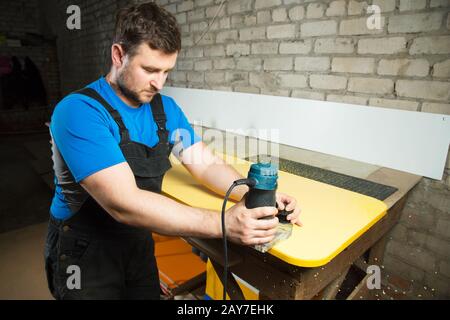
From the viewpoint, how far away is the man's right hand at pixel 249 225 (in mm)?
839

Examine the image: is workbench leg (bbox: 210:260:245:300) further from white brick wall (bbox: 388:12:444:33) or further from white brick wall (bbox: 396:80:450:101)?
white brick wall (bbox: 388:12:444:33)

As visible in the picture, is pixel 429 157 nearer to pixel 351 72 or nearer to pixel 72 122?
pixel 351 72

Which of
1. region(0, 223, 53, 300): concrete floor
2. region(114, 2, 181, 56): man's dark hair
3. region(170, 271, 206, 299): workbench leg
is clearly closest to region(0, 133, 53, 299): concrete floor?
region(0, 223, 53, 300): concrete floor

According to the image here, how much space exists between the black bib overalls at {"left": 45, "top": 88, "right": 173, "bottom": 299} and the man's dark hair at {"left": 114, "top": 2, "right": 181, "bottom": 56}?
0.23 m

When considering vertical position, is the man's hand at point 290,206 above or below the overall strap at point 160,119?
below

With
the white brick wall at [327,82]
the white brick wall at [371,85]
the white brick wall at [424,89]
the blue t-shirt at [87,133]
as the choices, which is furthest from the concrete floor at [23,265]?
the white brick wall at [424,89]

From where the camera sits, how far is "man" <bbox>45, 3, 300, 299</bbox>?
902 millimetres

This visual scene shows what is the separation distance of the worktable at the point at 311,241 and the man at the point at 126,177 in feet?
0.29

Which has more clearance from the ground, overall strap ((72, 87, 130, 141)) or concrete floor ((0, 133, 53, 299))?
overall strap ((72, 87, 130, 141))

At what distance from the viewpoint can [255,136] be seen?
Answer: 2.44m

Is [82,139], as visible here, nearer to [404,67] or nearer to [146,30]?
[146,30]

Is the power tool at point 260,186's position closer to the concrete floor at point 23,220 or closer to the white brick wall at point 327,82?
the white brick wall at point 327,82

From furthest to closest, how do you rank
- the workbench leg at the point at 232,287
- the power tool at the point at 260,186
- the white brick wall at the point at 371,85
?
1. the white brick wall at the point at 371,85
2. the workbench leg at the point at 232,287
3. the power tool at the point at 260,186

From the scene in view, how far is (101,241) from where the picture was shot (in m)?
1.20
